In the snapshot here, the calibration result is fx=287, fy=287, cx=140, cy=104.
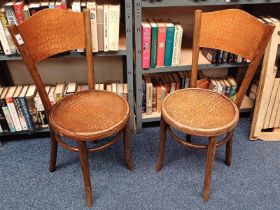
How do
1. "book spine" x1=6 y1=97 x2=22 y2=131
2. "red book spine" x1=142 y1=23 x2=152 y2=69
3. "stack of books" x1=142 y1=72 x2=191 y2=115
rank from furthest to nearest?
"stack of books" x1=142 y1=72 x2=191 y2=115, "book spine" x1=6 y1=97 x2=22 y2=131, "red book spine" x1=142 y1=23 x2=152 y2=69

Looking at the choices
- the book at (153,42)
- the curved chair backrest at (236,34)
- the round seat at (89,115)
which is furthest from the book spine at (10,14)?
the curved chair backrest at (236,34)

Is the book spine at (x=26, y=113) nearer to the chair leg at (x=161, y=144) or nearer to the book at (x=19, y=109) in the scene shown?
the book at (x=19, y=109)

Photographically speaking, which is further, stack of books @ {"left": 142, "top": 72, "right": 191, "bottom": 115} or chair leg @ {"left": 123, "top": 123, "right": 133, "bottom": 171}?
stack of books @ {"left": 142, "top": 72, "right": 191, "bottom": 115}

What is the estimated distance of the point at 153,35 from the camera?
163 centimetres

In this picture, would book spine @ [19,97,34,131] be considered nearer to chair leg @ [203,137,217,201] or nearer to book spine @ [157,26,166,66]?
book spine @ [157,26,166,66]

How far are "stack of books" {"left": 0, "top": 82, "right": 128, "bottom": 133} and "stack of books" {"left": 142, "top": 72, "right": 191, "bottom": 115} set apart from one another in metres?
0.15

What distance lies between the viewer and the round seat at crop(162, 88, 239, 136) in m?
1.32

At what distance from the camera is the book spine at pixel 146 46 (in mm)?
1604

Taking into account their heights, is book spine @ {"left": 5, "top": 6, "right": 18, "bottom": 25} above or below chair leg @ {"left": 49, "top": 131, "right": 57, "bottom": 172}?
above

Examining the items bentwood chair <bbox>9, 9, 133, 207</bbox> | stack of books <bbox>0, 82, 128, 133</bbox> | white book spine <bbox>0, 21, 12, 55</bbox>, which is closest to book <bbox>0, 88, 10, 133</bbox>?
stack of books <bbox>0, 82, 128, 133</bbox>

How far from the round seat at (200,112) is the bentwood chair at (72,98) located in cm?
24

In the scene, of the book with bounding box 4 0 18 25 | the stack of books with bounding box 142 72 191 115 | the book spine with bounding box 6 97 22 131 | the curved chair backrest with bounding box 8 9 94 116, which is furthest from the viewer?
the stack of books with bounding box 142 72 191 115

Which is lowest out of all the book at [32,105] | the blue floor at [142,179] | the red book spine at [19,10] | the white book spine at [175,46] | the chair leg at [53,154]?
the blue floor at [142,179]

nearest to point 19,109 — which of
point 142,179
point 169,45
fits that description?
point 142,179
